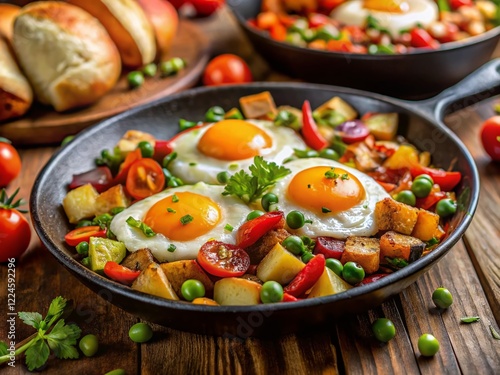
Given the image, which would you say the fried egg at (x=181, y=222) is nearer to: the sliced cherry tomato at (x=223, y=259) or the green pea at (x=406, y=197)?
the sliced cherry tomato at (x=223, y=259)

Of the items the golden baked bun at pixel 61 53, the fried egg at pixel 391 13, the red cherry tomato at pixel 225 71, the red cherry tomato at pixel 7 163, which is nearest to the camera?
the red cherry tomato at pixel 7 163

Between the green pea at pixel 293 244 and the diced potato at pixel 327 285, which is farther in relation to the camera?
the green pea at pixel 293 244

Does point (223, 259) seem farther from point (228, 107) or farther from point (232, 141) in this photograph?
point (228, 107)

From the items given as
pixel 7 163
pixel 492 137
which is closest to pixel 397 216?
pixel 492 137

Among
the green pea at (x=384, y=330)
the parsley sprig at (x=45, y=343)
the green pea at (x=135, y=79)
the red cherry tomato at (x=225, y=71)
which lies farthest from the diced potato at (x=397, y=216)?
the green pea at (x=135, y=79)

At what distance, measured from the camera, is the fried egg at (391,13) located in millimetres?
7230

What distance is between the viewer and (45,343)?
3.94 metres

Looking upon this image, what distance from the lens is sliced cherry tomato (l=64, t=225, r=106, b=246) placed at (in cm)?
436

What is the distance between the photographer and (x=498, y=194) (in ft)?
17.9

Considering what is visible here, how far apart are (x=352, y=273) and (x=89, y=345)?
156 cm

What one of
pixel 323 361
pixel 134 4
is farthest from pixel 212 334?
pixel 134 4

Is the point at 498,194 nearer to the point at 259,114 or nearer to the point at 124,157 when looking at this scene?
the point at 259,114

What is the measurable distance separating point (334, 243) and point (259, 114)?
1737 mm

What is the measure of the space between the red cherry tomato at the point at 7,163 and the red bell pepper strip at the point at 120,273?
1985 millimetres
